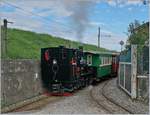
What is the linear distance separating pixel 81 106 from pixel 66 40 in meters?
37.2

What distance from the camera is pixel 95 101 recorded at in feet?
50.5

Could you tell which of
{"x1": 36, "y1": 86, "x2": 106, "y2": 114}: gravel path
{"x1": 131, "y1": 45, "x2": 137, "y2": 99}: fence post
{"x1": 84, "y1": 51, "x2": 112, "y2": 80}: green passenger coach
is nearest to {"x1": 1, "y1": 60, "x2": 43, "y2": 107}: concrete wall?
{"x1": 36, "y1": 86, "x2": 106, "y2": 114}: gravel path

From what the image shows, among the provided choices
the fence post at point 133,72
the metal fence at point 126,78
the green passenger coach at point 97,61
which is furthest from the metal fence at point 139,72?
the green passenger coach at point 97,61

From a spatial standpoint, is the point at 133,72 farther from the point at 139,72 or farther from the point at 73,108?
the point at 73,108

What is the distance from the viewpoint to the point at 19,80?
14.9 meters

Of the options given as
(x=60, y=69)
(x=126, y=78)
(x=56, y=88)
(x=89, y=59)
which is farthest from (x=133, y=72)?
(x=89, y=59)

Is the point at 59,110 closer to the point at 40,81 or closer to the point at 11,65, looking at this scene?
the point at 11,65

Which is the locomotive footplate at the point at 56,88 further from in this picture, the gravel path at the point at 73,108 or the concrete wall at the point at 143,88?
the concrete wall at the point at 143,88

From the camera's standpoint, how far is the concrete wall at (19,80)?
13367 mm

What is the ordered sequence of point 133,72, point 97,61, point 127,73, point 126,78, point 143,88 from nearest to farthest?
point 143,88, point 133,72, point 127,73, point 126,78, point 97,61

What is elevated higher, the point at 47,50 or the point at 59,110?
the point at 47,50

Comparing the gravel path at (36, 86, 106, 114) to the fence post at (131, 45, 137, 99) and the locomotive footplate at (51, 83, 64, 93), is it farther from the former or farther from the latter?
the locomotive footplate at (51, 83, 64, 93)

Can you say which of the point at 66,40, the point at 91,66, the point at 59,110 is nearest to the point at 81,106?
the point at 59,110

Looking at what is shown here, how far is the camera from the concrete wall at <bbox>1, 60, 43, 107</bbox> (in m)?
13.4
